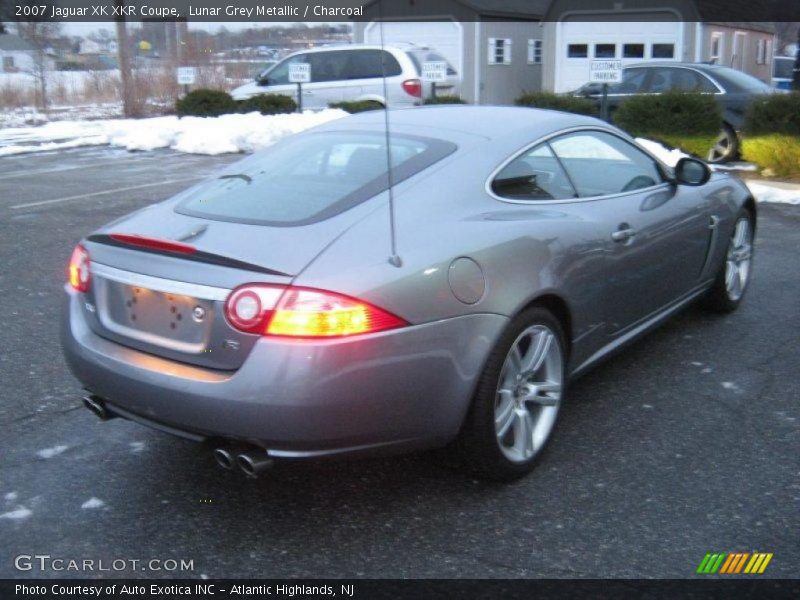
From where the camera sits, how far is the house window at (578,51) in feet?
102

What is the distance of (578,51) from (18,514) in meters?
30.1

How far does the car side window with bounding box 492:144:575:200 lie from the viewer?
12.8ft

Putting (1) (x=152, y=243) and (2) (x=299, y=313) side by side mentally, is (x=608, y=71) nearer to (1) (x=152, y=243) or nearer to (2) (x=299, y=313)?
(1) (x=152, y=243)

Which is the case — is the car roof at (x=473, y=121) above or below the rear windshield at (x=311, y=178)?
above

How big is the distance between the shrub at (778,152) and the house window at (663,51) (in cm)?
1818

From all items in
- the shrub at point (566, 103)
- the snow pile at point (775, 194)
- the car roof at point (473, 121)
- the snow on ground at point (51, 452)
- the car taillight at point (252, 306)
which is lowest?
the snow pile at point (775, 194)

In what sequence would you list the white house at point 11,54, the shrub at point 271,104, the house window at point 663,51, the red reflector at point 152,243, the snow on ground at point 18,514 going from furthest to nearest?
the white house at point 11,54 → the house window at point 663,51 → the shrub at point 271,104 → the snow on ground at point 18,514 → the red reflector at point 152,243

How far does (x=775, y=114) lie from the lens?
12227 mm

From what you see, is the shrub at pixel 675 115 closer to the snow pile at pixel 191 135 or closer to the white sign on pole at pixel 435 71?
the white sign on pole at pixel 435 71

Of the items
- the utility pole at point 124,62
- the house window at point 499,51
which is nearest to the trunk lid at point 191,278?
the utility pole at point 124,62

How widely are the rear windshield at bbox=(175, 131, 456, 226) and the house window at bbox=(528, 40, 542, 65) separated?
3231 centimetres

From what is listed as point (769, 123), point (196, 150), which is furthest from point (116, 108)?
point (769, 123)

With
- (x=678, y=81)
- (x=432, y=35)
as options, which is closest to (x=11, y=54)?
(x=432, y=35)

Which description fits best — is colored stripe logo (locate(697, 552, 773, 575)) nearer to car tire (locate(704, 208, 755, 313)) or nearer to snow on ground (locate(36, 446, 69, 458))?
snow on ground (locate(36, 446, 69, 458))
